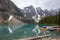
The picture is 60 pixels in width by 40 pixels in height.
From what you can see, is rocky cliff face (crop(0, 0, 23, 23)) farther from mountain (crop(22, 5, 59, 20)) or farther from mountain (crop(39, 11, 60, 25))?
mountain (crop(39, 11, 60, 25))

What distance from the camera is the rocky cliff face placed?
3.80 m

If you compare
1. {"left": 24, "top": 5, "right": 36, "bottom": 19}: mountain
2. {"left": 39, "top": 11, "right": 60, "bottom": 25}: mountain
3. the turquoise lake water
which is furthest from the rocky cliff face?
{"left": 39, "top": 11, "right": 60, "bottom": 25}: mountain

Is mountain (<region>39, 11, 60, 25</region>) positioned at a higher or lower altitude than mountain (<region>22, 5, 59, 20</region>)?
lower

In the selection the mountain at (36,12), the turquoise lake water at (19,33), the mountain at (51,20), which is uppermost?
the mountain at (36,12)

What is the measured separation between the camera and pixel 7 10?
12.6 feet

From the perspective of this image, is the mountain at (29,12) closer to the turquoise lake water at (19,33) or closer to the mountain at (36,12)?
the mountain at (36,12)

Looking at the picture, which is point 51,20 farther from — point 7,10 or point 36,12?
point 7,10

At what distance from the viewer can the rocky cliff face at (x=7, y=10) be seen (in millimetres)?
3799

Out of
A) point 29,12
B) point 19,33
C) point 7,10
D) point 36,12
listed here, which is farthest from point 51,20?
point 7,10

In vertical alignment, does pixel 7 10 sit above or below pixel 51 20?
→ above

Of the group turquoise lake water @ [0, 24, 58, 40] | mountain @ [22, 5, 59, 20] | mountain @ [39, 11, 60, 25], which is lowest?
turquoise lake water @ [0, 24, 58, 40]

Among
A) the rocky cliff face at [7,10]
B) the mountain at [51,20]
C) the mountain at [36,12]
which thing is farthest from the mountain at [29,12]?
the mountain at [51,20]

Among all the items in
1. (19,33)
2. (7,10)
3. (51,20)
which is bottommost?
(19,33)

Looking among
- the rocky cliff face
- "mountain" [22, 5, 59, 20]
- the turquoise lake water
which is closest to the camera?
the turquoise lake water
